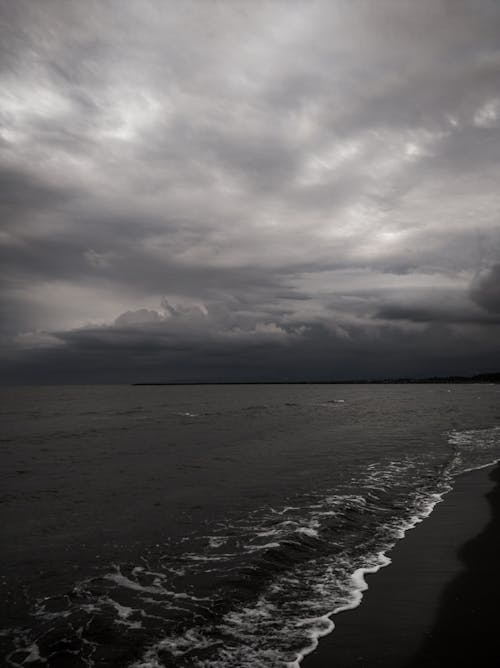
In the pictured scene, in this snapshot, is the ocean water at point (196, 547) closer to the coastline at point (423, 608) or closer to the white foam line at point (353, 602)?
the white foam line at point (353, 602)

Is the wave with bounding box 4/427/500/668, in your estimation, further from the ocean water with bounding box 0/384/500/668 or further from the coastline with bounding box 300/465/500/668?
the coastline with bounding box 300/465/500/668

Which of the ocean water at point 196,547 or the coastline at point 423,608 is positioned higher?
the coastline at point 423,608

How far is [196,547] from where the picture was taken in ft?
36.2

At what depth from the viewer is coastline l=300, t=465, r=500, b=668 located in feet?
19.5

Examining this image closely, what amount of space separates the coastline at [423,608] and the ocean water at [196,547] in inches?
14.2

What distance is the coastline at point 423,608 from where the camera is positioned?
5.93m

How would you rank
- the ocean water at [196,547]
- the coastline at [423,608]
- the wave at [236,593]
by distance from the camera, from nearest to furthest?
the coastline at [423,608]
the wave at [236,593]
the ocean water at [196,547]

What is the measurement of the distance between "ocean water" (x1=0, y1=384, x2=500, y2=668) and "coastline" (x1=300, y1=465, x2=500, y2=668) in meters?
0.36

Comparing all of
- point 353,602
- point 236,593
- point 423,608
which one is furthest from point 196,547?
point 423,608

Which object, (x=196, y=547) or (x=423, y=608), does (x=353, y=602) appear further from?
(x=196, y=547)

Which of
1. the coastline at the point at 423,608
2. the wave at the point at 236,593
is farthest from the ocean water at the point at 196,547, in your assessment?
the coastline at the point at 423,608

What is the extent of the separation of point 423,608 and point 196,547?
5.61 meters

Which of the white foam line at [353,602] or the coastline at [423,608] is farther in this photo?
the white foam line at [353,602]

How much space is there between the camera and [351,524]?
41.7 feet
